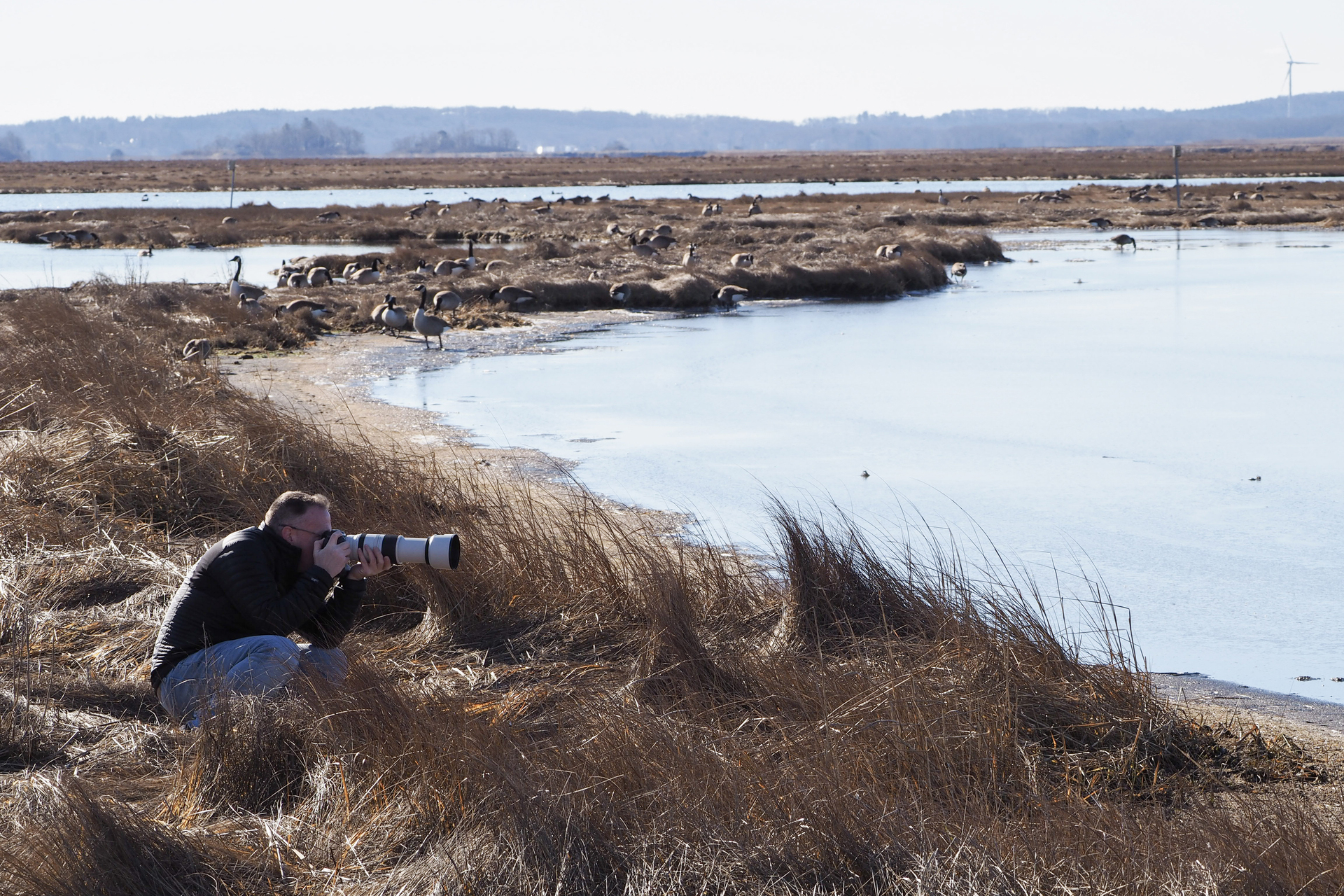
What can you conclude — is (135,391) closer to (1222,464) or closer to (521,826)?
(521,826)

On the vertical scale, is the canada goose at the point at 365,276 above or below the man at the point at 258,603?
above

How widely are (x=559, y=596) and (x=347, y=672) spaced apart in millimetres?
1880

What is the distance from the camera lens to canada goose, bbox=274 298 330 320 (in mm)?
19703

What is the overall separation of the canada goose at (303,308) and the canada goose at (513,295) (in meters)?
3.45

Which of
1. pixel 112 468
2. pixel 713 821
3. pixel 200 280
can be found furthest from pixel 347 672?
pixel 200 280

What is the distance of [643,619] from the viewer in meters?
5.80

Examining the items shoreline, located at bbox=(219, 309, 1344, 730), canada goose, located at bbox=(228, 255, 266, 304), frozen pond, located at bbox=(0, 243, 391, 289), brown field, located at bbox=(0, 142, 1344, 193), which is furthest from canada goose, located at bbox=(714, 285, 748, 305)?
brown field, located at bbox=(0, 142, 1344, 193)

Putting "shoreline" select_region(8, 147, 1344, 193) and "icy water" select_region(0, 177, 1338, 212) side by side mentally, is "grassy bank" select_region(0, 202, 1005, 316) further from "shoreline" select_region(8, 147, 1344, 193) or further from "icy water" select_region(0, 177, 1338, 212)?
"shoreline" select_region(8, 147, 1344, 193)

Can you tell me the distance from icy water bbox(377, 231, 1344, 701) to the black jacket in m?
3.32

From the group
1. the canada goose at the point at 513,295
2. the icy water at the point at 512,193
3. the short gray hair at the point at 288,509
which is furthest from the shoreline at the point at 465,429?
the icy water at the point at 512,193

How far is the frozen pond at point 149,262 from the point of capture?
25734 millimetres

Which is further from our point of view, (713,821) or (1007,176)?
(1007,176)

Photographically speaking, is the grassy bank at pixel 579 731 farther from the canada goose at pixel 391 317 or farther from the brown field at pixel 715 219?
the brown field at pixel 715 219

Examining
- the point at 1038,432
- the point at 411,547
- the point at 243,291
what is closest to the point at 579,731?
the point at 411,547
